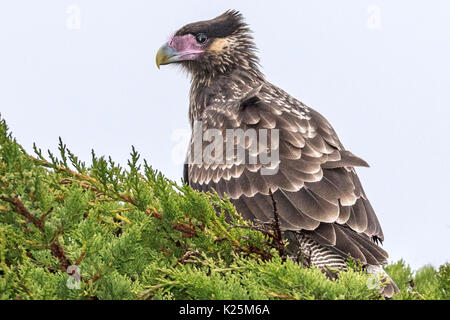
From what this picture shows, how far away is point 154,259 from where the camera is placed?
3910 millimetres

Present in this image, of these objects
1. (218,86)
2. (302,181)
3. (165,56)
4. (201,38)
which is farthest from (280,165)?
(201,38)

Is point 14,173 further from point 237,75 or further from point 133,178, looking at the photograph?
point 237,75

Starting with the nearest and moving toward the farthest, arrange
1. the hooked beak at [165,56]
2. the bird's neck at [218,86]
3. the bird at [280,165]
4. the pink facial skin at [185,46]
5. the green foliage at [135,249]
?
the green foliage at [135,249], the bird at [280,165], the bird's neck at [218,86], the hooked beak at [165,56], the pink facial skin at [185,46]

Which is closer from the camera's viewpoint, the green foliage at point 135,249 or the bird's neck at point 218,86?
the green foliage at point 135,249

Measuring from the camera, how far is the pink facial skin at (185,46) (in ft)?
28.3

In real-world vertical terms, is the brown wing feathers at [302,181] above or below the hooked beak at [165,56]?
below

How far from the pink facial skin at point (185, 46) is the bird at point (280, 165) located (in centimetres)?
1

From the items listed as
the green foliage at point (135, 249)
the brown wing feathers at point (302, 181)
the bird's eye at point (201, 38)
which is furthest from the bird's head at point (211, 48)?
the green foliage at point (135, 249)

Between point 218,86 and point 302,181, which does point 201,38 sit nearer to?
point 218,86

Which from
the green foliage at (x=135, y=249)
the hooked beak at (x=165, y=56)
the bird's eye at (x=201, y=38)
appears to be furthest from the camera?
the bird's eye at (x=201, y=38)

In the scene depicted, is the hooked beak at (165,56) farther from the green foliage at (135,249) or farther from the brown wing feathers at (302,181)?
the green foliage at (135,249)

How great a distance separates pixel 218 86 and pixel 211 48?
753 millimetres

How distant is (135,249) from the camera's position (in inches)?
138
